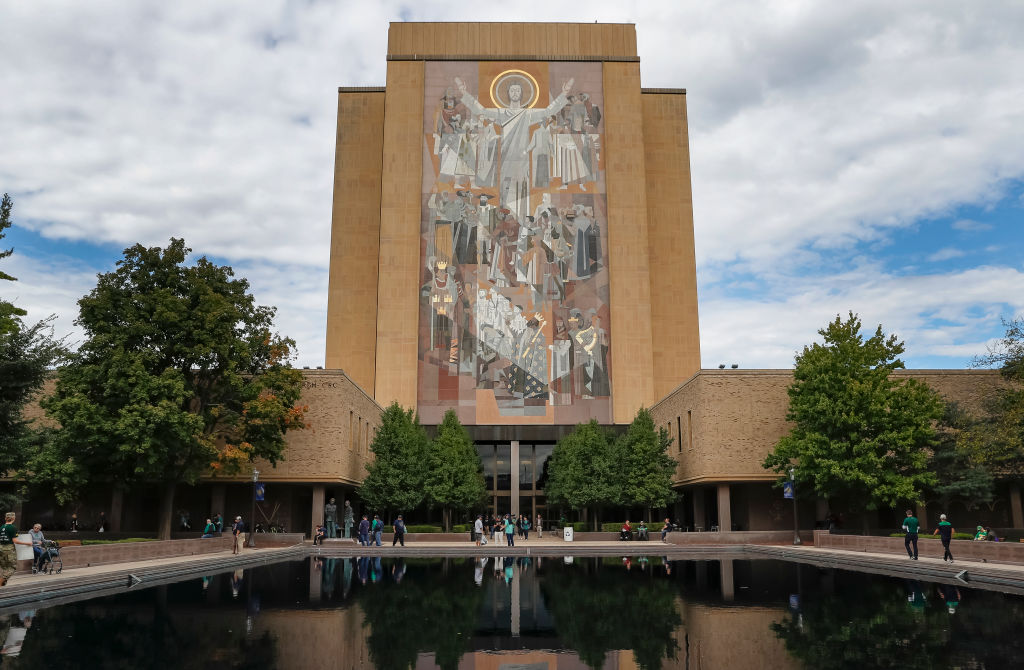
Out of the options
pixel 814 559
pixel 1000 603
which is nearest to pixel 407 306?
pixel 814 559

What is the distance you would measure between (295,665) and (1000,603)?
1409 centimetres

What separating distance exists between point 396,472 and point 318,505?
4.59 metres

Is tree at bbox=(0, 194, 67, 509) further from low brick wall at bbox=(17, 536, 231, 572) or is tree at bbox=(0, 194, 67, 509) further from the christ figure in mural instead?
the christ figure in mural

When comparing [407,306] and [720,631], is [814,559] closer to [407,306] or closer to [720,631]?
[720,631]

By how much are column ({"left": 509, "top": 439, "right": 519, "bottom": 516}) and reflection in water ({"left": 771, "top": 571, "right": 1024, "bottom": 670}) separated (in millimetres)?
40808

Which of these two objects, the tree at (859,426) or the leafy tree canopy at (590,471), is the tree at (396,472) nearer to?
the leafy tree canopy at (590,471)

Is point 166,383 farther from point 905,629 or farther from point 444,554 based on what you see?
point 905,629

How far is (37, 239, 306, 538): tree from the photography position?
32.8 meters

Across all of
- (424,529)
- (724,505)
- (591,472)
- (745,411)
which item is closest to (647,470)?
(591,472)

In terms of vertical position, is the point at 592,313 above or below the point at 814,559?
above

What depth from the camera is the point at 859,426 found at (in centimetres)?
3903

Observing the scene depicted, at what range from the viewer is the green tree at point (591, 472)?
1932 inches

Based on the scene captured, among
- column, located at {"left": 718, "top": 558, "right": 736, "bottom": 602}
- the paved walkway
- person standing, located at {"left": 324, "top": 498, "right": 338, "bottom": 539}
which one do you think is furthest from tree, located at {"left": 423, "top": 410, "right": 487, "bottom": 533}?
column, located at {"left": 718, "top": 558, "right": 736, "bottom": 602}

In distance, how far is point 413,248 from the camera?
6506 centimetres
